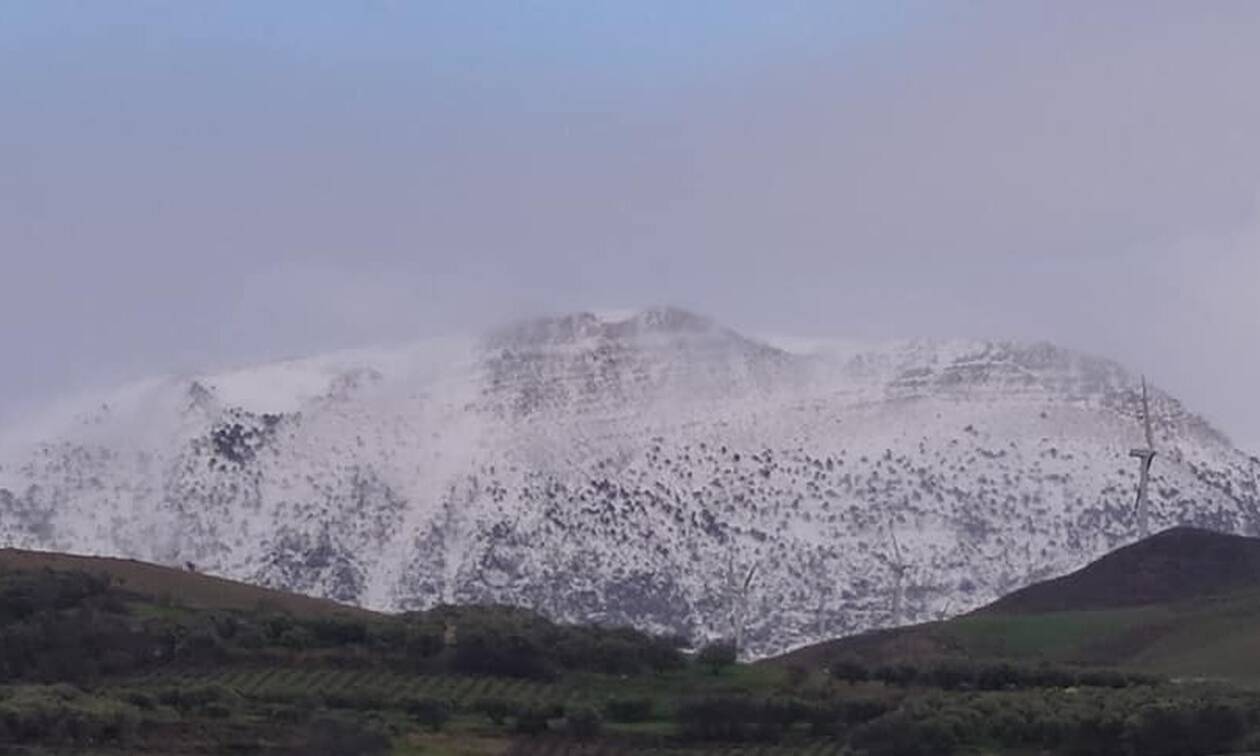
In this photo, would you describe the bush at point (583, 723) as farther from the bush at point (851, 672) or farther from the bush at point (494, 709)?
the bush at point (851, 672)

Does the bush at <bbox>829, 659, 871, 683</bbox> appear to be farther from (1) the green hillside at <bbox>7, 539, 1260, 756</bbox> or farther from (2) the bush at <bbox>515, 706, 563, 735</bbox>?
(2) the bush at <bbox>515, 706, 563, 735</bbox>

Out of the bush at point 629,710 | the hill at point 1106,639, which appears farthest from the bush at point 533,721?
the hill at point 1106,639

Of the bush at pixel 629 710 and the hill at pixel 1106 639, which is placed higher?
the hill at pixel 1106 639

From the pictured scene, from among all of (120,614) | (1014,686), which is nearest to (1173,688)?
(1014,686)

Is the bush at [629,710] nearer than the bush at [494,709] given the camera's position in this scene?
No

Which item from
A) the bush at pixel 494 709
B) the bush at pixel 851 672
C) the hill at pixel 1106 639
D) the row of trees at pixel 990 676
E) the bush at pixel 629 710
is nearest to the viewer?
the bush at pixel 494 709

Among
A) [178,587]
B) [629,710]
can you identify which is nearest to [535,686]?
[629,710]

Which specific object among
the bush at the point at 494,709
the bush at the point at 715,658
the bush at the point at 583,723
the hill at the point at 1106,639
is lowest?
the bush at the point at 583,723

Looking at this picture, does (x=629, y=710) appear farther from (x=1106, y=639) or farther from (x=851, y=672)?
(x=1106, y=639)

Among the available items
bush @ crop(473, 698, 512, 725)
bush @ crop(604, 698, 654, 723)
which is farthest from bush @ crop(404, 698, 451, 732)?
bush @ crop(604, 698, 654, 723)

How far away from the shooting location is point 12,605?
144 m

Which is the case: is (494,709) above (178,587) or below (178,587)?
below

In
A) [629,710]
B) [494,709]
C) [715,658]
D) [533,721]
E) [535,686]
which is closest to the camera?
[533,721]

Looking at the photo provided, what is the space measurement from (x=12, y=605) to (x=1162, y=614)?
71385mm
